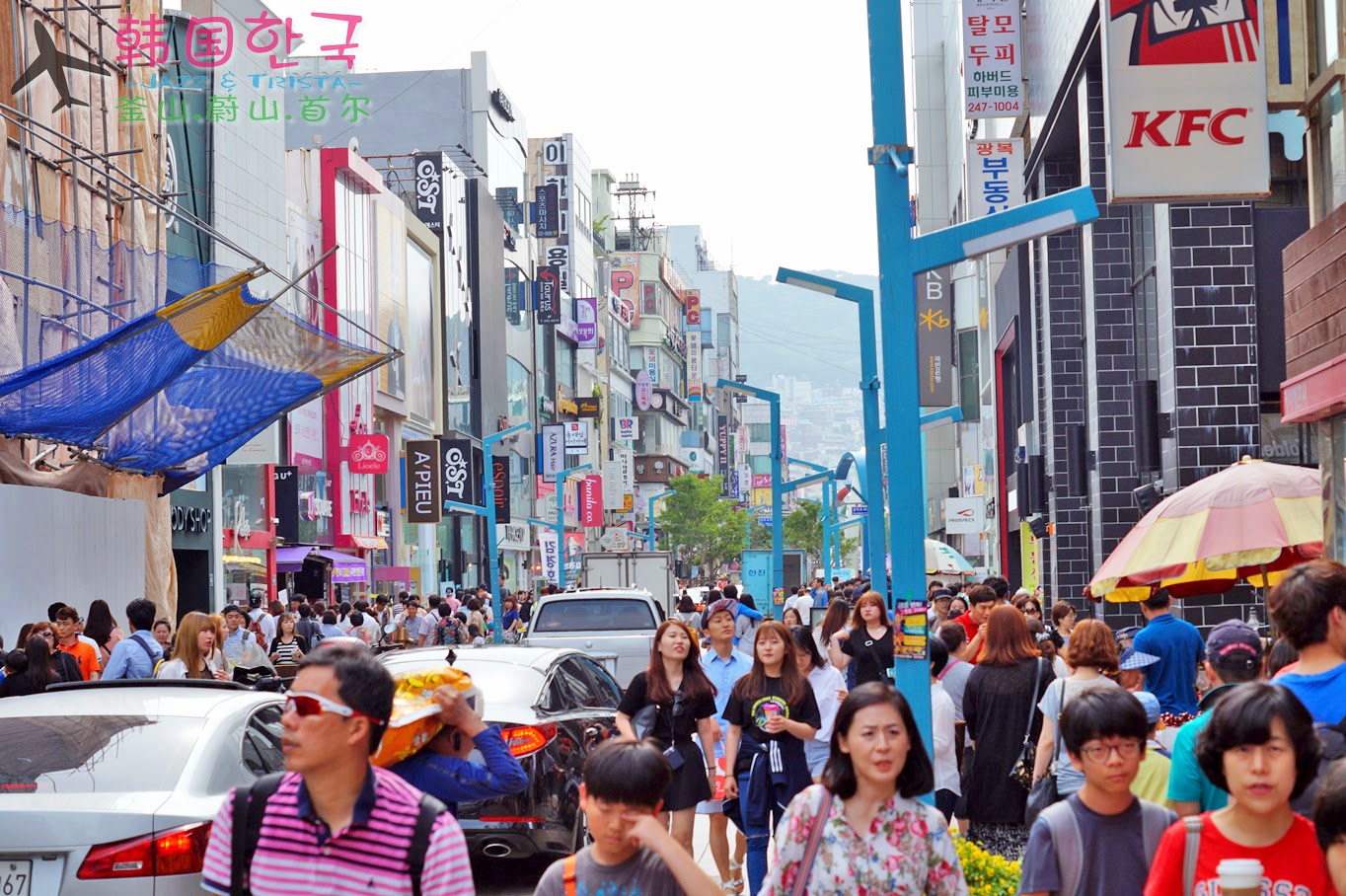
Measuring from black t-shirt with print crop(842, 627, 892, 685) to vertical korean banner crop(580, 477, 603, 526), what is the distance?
7557 centimetres

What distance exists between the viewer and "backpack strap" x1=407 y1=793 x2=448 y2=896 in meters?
3.84

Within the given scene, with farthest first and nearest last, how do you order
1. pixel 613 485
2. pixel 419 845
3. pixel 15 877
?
pixel 613 485 < pixel 15 877 < pixel 419 845

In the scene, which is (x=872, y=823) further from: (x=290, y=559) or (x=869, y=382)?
(x=290, y=559)

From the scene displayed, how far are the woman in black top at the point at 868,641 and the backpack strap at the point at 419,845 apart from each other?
11.1 m

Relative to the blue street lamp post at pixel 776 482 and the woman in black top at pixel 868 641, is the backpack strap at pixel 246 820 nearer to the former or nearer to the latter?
the woman in black top at pixel 868 641

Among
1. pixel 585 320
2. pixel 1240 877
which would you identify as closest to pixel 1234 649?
pixel 1240 877

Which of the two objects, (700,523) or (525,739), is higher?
(700,523)

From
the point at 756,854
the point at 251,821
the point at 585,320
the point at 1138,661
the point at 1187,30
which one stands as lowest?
the point at 756,854

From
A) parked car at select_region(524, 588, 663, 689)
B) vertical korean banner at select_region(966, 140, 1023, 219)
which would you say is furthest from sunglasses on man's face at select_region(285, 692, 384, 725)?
vertical korean banner at select_region(966, 140, 1023, 219)

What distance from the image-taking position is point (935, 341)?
198 feet

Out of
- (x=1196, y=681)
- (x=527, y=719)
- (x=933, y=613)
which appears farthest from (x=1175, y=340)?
(x=527, y=719)

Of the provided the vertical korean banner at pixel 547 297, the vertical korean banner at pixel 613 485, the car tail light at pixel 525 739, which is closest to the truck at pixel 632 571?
the car tail light at pixel 525 739

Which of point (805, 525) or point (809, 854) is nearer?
point (809, 854)

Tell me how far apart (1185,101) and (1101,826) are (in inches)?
526
